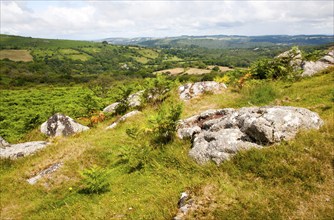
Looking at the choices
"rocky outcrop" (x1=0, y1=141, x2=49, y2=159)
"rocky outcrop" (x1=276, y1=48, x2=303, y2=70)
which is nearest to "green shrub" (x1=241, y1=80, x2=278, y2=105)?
"rocky outcrop" (x1=276, y1=48, x2=303, y2=70)

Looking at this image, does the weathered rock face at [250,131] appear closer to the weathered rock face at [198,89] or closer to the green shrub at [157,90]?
the weathered rock face at [198,89]

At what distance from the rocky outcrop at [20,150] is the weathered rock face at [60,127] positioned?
1.89 metres

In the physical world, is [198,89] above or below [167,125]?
below

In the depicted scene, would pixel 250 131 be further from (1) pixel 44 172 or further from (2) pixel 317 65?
(2) pixel 317 65

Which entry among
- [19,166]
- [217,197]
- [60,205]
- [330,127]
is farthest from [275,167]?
[19,166]

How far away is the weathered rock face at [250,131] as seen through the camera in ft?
27.8

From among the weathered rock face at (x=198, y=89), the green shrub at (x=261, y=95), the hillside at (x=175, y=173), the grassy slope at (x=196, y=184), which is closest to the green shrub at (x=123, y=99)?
the hillside at (x=175, y=173)

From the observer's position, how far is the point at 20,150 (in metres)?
15.6

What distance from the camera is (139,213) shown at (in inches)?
288

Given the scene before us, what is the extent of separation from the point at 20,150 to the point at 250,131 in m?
12.8

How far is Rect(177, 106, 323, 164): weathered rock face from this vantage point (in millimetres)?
8477

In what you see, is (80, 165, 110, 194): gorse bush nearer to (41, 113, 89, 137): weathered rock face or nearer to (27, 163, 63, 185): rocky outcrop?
(27, 163, 63, 185): rocky outcrop

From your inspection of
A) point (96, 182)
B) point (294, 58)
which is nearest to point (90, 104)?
point (96, 182)

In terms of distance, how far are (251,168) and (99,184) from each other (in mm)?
5011
